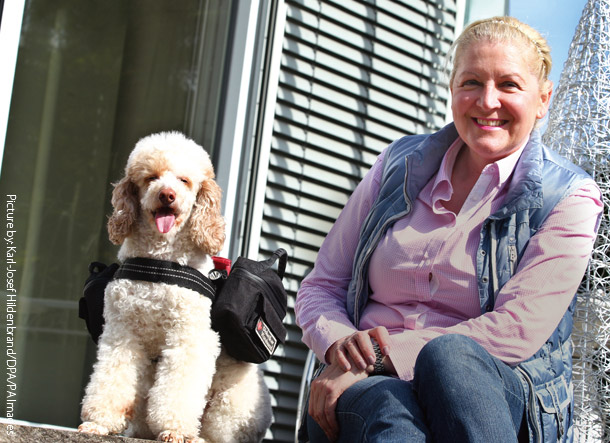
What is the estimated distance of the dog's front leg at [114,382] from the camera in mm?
2682

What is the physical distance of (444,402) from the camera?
6.19 ft

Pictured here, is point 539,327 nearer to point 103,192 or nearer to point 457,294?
point 457,294

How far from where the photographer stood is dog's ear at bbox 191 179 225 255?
9.52ft

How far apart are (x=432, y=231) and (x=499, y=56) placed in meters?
0.59

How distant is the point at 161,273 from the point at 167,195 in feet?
0.94

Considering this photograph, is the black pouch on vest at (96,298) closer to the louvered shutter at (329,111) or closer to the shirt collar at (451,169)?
the shirt collar at (451,169)

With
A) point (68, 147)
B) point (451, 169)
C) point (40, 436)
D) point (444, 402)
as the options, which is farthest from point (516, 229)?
point (68, 147)

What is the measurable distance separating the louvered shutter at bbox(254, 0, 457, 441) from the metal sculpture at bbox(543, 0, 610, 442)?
1.48 meters

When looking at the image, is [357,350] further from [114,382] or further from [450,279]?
[114,382]

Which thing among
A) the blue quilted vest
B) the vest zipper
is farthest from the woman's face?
the vest zipper

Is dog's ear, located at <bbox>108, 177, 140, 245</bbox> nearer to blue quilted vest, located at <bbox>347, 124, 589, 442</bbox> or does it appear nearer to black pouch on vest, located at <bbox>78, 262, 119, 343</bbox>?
black pouch on vest, located at <bbox>78, 262, 119, 343</bbox>

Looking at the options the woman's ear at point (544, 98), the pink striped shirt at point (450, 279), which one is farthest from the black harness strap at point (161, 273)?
the woman's ear at point (544, 98)

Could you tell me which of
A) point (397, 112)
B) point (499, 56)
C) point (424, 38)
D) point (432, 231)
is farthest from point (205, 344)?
point (424, 38)

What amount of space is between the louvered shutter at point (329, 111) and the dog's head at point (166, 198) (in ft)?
5.14
